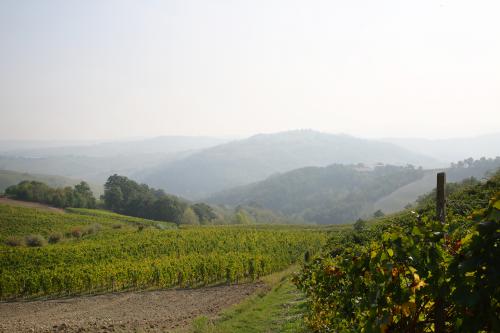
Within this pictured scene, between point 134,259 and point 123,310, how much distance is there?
15.7m

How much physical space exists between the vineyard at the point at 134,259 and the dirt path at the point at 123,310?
85.5 inches

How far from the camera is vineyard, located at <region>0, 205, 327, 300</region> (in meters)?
29.4

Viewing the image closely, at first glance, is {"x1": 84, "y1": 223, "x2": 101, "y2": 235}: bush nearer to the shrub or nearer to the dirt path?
the shrub

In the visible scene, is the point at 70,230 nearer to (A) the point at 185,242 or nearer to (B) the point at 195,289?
(A) the point at 185,242

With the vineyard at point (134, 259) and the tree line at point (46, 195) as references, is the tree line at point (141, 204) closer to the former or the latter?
the tree line at point (46, 195)

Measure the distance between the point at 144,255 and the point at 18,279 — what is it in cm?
1267

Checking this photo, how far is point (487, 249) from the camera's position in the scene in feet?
6.38

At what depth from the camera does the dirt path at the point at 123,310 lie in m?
17.7

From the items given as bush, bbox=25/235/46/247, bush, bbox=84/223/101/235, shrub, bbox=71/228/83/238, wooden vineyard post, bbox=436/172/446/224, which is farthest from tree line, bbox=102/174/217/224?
wooden vineyard post, bbox=436/172/446/224

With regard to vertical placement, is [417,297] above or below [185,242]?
above

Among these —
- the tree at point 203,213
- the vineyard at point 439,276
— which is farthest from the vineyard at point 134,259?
the tree at point 203,213

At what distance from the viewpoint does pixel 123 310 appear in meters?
22.2

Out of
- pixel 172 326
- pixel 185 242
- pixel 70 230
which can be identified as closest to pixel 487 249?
pixel 172 326

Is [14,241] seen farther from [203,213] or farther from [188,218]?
[203,213]
